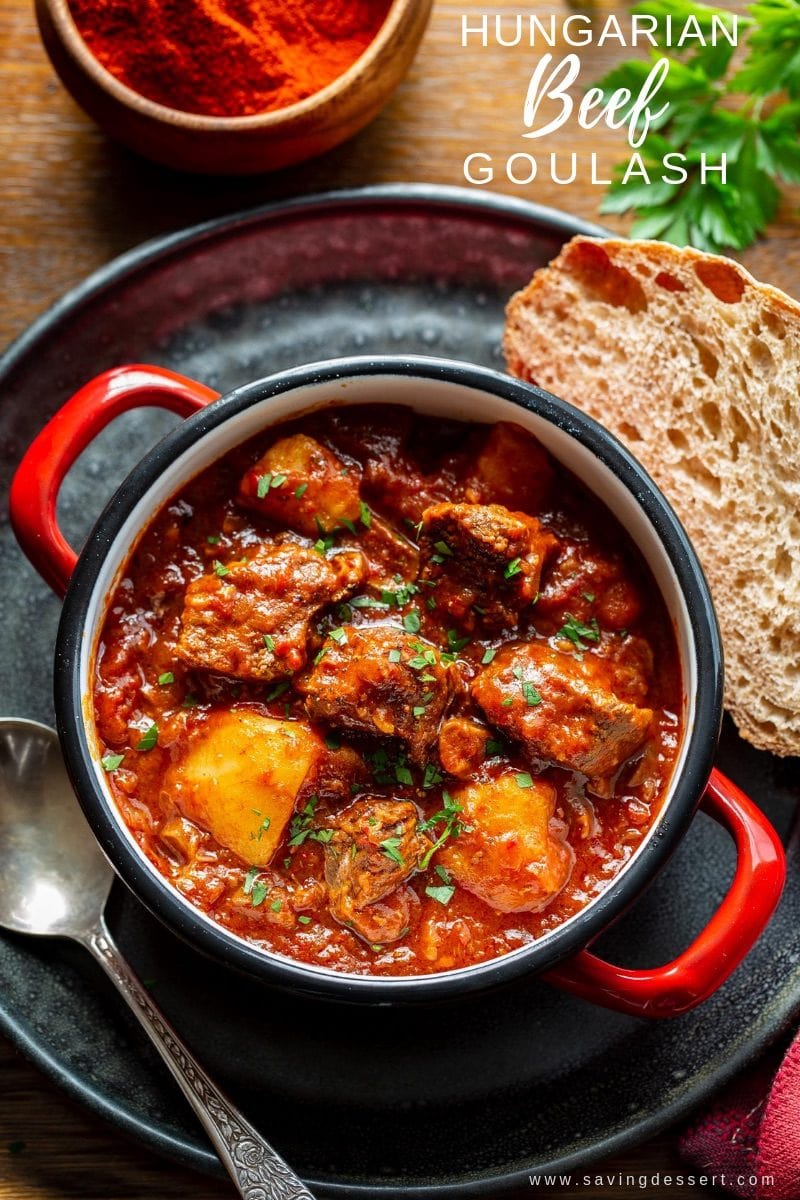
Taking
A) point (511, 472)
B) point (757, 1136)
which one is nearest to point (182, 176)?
point (511, 472)

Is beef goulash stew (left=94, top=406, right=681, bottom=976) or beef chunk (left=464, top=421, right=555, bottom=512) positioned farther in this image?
beef chunk (left=464, top=421, right=555, bottom=512)

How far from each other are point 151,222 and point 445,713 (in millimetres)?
1990

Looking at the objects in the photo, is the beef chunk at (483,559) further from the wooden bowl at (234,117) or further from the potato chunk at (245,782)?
the wooden bowl at (234,117)

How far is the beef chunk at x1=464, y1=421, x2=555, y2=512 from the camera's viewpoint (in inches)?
125

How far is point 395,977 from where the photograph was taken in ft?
9.52

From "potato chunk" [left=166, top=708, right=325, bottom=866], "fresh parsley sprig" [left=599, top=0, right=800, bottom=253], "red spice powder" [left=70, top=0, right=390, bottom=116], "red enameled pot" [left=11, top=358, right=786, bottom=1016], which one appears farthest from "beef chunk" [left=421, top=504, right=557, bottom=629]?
"red spice powder" [left=70, top=0, right=390, bottom=116]

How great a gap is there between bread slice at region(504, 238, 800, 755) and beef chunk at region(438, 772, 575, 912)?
840 millimetres

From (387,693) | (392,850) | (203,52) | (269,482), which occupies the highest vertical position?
(203,52)

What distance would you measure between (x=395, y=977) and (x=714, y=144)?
278 centimetres

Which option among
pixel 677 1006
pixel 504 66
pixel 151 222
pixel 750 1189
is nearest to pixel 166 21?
pixel 151 222

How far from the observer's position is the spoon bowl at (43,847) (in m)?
3.50

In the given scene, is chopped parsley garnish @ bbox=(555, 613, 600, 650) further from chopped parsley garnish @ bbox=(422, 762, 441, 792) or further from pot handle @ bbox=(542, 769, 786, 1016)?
pot handle @ bbox=(542, 769, 786, 1016)

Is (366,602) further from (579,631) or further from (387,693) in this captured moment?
(579,631)

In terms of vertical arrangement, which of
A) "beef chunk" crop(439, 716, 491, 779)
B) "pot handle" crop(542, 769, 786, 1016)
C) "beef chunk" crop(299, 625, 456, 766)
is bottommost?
"pot handle" crop(542, 769, 786, 1016)
